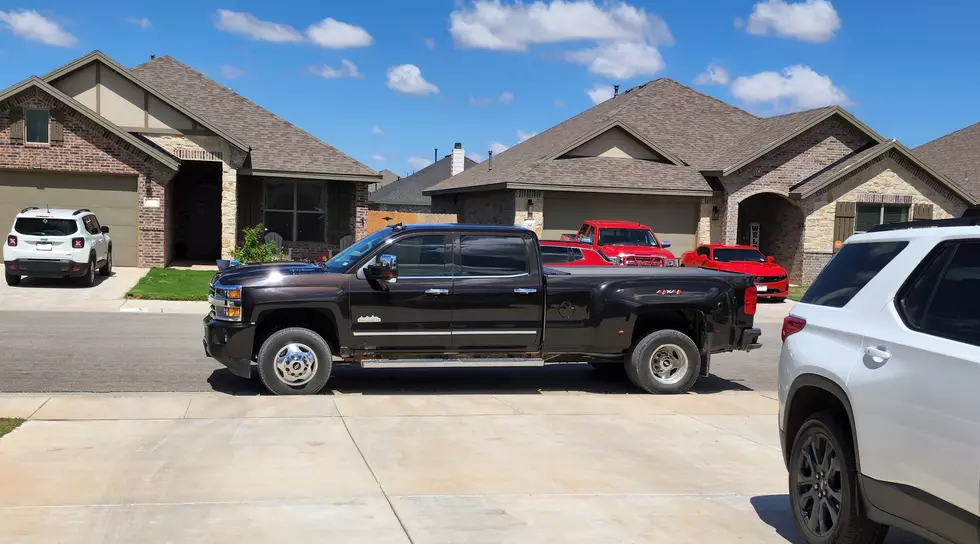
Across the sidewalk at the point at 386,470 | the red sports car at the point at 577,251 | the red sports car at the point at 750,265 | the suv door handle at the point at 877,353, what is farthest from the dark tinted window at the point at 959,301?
the red sports car at the point at 750,265

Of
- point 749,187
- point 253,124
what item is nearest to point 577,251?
point 749,187

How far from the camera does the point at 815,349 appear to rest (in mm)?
5332

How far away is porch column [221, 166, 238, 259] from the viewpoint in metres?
28.2

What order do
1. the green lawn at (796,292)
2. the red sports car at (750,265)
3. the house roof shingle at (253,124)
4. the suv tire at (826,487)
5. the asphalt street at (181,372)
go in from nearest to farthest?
the suv tire at (826,487) → the asphalt street at (181,372) → the red sports car at (750,265) → the green lawn at (796,292) → the house roof shingle at (253,124)

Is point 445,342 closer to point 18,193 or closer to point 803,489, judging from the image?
point 803,489

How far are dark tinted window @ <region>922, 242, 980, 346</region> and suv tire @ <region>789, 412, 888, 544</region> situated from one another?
89 cm

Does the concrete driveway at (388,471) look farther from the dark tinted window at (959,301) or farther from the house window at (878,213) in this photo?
the house window at (878,213)

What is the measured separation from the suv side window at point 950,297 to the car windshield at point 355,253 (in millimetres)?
6734

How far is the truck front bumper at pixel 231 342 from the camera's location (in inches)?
400

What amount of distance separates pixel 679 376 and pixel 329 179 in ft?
67.0

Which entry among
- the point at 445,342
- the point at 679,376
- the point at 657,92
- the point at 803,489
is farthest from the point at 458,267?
the point at 657,92

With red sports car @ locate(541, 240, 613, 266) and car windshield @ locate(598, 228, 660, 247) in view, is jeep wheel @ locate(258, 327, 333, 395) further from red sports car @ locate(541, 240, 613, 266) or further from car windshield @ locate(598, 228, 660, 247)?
car windshield @ locate(598, 228, 660, 247)

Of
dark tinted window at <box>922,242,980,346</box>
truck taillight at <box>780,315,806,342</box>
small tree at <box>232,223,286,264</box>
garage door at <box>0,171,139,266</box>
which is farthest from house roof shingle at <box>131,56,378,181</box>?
dark tinted window at <box>922,242,980,346</box>

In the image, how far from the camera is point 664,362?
36.3 ft
